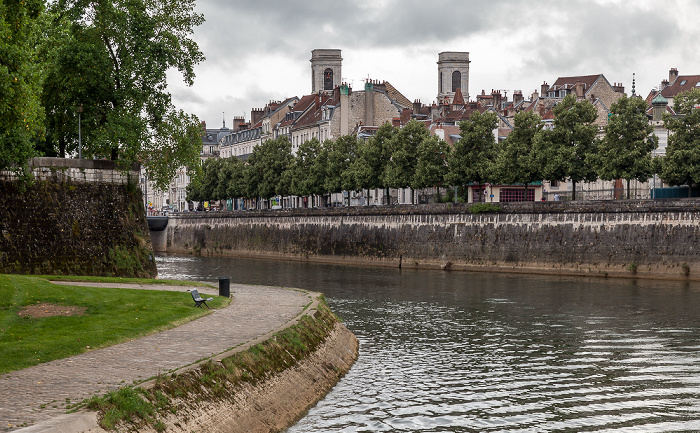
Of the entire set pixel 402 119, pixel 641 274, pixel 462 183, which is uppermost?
pixel 402 119

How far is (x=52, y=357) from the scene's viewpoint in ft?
62.7

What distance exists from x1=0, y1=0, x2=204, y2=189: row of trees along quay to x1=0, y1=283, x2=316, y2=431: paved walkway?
922 inches

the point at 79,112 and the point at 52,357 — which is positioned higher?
the point at 79,112

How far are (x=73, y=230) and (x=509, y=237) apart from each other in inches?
1506

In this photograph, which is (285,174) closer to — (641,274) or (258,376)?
(641,274)

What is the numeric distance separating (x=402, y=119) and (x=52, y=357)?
371ft

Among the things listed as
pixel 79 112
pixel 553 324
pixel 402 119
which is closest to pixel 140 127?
pixel 79 112

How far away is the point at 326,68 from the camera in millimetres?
179375

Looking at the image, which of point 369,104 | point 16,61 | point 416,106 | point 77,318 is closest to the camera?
point 77,318

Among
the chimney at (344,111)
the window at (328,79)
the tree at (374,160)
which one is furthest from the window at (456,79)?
the tree at (374,160)

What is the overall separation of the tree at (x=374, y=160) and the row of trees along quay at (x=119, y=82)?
41155 millimetres

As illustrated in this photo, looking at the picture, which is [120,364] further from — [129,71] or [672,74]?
[672,74]

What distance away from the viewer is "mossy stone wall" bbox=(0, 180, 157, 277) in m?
42.4

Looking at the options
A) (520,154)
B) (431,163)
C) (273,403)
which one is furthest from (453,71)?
(273,403)
